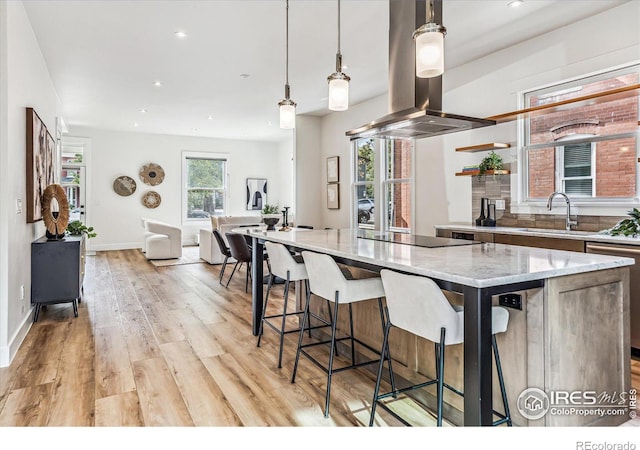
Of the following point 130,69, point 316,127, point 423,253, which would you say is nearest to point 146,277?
point 130,69

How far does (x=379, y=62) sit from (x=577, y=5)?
2076 millimetres

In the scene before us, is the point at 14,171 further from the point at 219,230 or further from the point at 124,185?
the point at 124,185

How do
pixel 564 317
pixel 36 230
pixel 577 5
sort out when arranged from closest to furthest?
pixel 564 317 → pixel 577 5 → pixel 36 230

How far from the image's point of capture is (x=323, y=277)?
2.41 metres

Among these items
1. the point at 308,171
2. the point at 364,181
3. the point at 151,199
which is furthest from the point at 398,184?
the point at 151,199

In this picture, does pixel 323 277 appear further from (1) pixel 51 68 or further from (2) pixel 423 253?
(1) pixel 51 68

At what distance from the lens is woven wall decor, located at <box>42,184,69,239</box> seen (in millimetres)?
4090

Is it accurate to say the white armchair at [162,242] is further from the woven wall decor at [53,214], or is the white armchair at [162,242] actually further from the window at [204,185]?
the woven wall decor at [53,214]

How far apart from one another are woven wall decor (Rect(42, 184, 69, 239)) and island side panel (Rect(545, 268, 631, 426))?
14.2ft

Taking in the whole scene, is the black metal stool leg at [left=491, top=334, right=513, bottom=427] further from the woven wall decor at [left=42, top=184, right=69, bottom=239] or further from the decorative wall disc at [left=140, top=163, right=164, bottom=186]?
the decorative wall disc at [left=140, top=163, right=164, bottom=186]

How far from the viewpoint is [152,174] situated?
10.0 meters

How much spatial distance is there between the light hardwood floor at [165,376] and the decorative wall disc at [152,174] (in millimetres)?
5915

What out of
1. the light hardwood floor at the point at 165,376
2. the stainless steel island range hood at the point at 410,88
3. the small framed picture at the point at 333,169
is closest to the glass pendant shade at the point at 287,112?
the stainless steel island range hood at the point at 410,88

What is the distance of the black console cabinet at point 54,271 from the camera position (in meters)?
3.88
